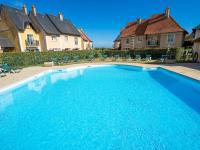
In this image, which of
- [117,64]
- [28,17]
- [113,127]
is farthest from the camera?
[28,17]

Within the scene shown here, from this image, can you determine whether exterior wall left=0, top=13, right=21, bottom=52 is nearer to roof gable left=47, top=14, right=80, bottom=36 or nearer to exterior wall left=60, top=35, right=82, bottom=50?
roof gable left=47, top=14, right=80, bottom=36

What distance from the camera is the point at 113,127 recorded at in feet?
18.2

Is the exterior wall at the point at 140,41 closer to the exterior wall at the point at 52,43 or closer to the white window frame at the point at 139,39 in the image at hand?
the white window frame at the point at 139,39

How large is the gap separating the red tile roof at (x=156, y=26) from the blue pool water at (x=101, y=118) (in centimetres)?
2047

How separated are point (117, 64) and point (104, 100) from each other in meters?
12.7

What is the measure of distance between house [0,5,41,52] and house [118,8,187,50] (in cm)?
2120

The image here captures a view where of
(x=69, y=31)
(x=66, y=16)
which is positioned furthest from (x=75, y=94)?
(x=66, y=16)

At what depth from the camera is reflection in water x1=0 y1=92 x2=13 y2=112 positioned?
25.2 feet

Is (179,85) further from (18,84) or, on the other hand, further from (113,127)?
(18,84)

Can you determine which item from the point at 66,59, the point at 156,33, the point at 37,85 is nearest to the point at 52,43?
the point at 66,59

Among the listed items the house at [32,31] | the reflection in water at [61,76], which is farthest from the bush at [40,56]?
the house at [32,31]

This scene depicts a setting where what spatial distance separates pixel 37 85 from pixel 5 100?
337 cm

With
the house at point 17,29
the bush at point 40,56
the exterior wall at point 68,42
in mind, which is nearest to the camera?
the bush at point 40,56

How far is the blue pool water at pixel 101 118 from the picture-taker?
4691mm
